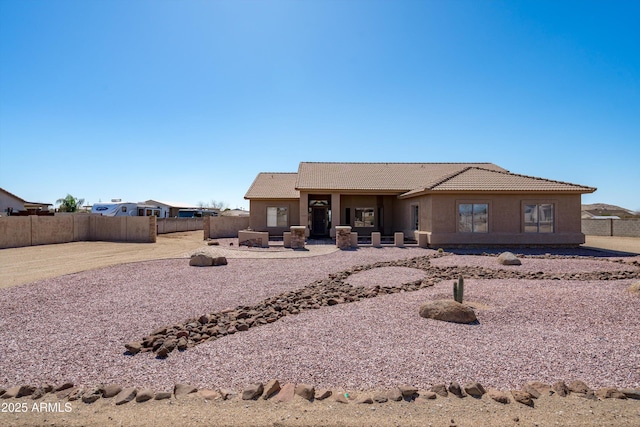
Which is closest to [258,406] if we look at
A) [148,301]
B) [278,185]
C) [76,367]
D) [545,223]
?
[76,367]

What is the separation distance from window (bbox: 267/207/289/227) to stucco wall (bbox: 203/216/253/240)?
3.58m

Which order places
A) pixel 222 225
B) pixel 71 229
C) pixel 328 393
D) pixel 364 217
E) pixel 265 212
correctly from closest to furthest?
pixel 328 393 → pixel 71 229 → pixel 265 212 → pixel 364 217 → pixel 222 225

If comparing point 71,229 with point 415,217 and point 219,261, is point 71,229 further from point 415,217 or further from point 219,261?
point 415,217

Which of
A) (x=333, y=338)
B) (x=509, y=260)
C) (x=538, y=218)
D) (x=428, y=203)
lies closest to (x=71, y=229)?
(x=428, y=203)

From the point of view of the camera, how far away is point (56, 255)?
1524 centimetres

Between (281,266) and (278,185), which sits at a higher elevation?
(278,185)

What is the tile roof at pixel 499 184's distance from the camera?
1725 cm

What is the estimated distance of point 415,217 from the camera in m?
20.8

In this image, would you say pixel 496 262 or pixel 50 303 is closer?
Answer: pixel 50 303

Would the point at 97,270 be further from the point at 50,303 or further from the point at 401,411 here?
the point at 401,411

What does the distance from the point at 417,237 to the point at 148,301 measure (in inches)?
577

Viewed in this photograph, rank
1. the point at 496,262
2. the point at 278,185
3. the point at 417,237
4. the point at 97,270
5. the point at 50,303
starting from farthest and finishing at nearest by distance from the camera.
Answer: the point at 278,185 < the point at 417,237 < the point at 496,262 < the point at 97,270 < the point at 50,303

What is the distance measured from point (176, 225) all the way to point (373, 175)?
1919 cm

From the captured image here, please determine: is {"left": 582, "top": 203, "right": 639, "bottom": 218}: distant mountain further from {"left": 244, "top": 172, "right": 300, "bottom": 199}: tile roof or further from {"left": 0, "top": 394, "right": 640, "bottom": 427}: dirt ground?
{"left": 0, "top": 394, "right": 640, "bottom": 427}: dirt ground
